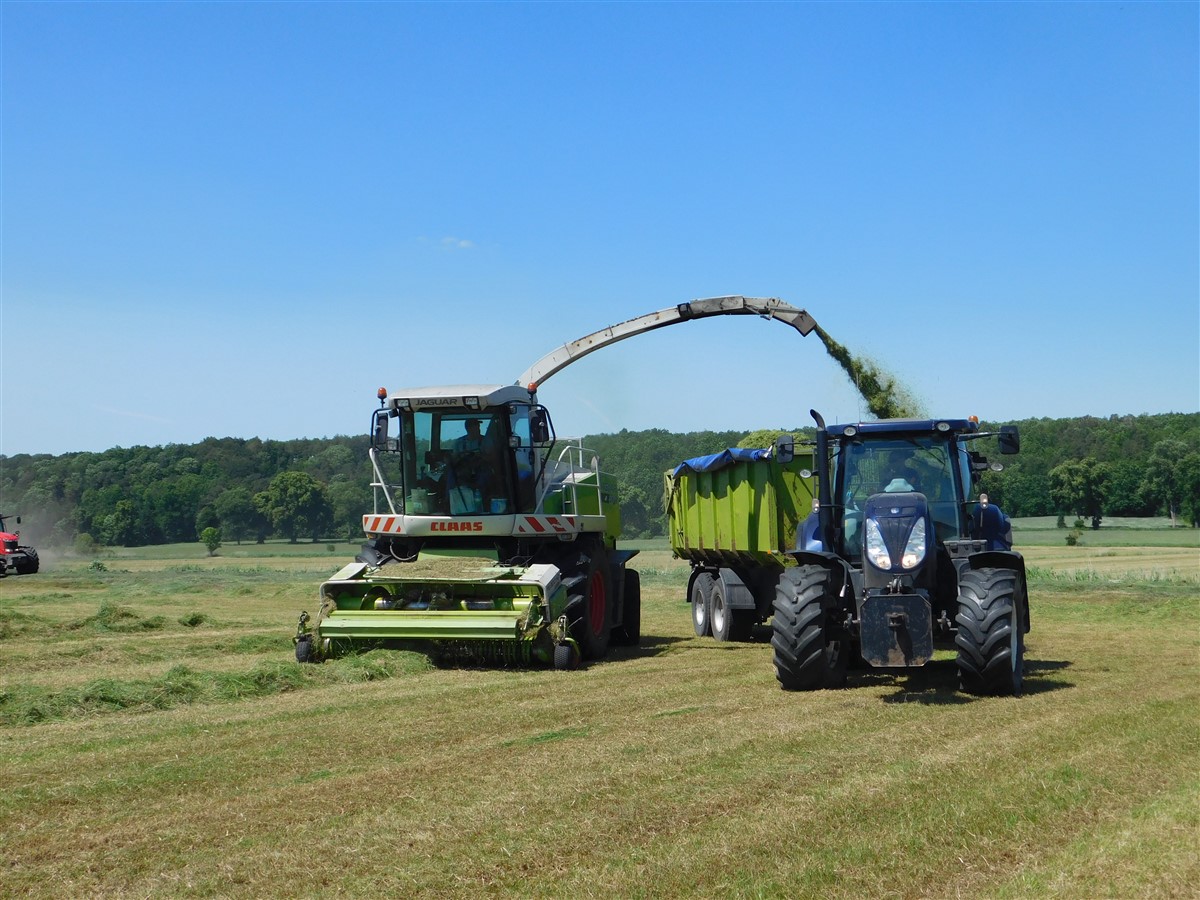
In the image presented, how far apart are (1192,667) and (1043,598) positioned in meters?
11.7

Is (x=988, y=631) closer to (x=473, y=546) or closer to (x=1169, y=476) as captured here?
(x=473, y=546)

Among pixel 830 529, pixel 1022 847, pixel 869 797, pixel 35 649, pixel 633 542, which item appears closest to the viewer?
pixel 1022 847

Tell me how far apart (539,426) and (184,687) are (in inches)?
209

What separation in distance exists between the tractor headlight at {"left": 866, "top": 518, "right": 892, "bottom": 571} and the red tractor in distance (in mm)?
32080

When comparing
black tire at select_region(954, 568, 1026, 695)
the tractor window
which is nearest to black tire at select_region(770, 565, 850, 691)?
the tractor window

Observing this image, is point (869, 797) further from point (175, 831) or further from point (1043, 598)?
point (1043, 598)

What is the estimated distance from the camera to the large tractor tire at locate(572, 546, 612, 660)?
14305 mm

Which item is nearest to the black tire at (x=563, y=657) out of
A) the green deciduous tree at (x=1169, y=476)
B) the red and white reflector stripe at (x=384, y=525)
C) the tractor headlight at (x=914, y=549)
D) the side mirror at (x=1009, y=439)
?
the red and white reflector stripe at (x=384, y=525)

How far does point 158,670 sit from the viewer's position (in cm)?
1263

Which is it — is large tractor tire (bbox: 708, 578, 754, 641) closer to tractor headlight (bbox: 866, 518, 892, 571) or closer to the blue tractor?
the blue tractor

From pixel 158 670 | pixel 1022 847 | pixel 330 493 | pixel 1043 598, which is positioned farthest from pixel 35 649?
pixel 330 493

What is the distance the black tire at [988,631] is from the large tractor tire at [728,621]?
22.1 ft

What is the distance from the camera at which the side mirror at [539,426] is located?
1470 centimetres

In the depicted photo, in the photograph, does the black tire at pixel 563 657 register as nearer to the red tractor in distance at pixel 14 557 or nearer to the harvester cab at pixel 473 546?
the harvester cab at pixel 473 546
